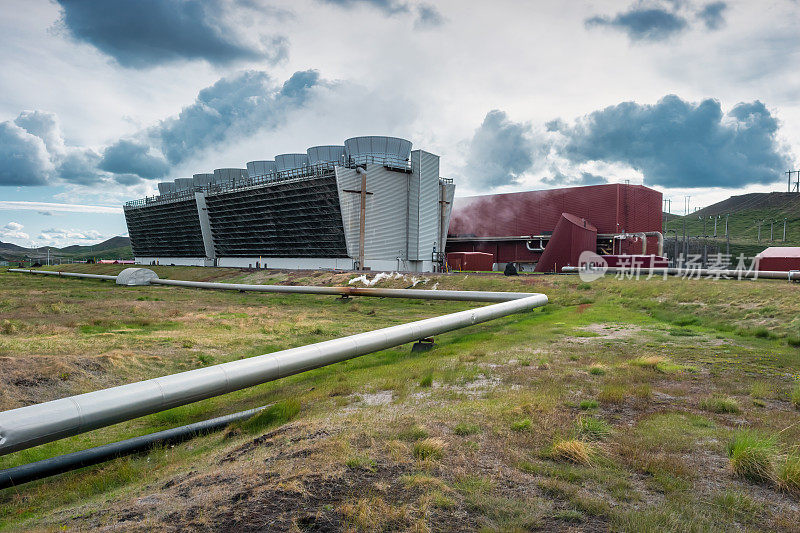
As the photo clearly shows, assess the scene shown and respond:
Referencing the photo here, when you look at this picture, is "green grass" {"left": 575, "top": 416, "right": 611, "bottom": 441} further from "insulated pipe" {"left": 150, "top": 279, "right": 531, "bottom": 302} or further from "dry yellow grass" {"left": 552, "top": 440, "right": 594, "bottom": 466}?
"insulated pipe" {"left": 150, "top": 279, "right": 531, "bottom": 302}

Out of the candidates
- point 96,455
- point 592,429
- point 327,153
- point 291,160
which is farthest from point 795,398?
point 291,160

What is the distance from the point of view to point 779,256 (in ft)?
132

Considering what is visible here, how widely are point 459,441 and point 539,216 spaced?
6411cm

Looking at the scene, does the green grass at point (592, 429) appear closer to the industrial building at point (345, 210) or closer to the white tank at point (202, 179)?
the industrial building at point (345, 210)

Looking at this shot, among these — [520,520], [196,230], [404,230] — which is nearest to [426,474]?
[520,520]

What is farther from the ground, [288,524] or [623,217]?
[623,217]

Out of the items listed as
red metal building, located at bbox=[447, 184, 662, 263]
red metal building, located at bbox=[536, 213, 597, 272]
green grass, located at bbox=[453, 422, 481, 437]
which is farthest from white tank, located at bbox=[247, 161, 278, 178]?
green grass, located at bbox=[453, 422, 481, 437]

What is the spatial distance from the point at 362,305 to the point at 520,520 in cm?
2478

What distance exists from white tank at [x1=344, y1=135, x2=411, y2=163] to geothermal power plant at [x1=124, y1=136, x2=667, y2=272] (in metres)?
0.13

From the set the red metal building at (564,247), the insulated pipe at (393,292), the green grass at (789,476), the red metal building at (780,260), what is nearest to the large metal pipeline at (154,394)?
the green grass at (789,476)

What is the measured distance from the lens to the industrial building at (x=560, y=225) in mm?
49500

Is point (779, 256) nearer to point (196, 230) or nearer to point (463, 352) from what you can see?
point (463, 352)

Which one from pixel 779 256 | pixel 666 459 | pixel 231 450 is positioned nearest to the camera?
pixel 666 459

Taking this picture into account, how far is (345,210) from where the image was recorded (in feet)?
188
